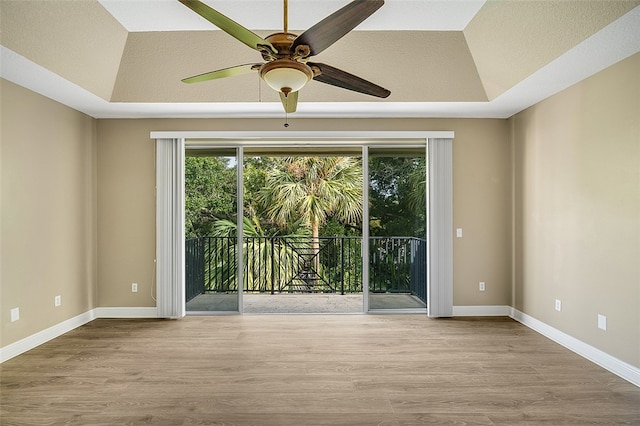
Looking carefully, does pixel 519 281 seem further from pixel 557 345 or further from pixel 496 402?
pixel 496 402

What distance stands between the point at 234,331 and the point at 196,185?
196 centimetres

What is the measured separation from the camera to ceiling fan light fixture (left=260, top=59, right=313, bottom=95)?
1951 millimetres

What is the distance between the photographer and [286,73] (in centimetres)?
197

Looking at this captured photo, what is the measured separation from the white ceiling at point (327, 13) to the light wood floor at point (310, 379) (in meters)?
2.56

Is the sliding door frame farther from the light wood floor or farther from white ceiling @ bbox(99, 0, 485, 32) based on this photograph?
white ceiling @ bbox(99, 0, 485, 32)

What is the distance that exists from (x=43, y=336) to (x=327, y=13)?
4.20m

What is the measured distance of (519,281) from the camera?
176 inches

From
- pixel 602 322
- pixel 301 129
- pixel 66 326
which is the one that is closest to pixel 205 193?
pixel 301 129

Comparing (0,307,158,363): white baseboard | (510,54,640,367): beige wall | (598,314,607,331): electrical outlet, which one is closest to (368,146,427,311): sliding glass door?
(510,54,640,367): beige wall

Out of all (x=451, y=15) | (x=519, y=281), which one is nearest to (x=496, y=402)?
(x=519, y=281)

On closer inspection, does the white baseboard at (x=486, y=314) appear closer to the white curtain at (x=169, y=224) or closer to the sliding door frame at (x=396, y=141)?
the white curtain at (x=169, y=224)

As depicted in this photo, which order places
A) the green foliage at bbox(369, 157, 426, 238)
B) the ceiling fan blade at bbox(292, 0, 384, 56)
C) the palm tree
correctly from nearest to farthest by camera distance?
the ceiling fan blade at bbox(292, 0, 384, 56) → the green foliage at bbox(369, 157, 426, 238) → the palm tree

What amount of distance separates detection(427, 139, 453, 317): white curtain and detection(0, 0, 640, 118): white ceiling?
2.19ft

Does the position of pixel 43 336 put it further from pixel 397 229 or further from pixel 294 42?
pixel 397 229
